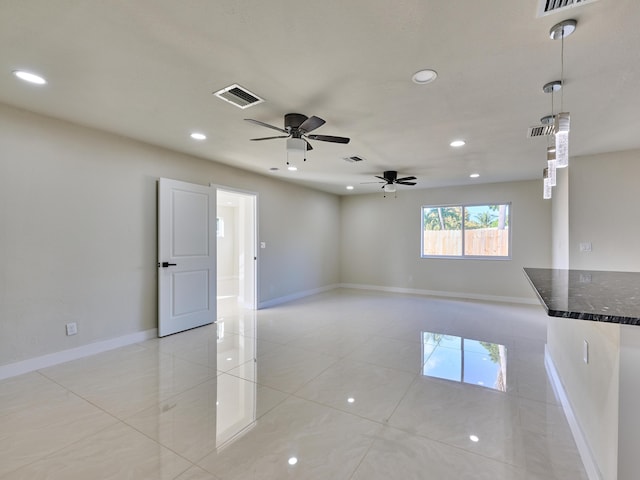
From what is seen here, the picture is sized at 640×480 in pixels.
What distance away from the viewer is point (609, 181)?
13.1 feet

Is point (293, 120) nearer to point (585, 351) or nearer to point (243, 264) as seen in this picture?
point (585, 351)

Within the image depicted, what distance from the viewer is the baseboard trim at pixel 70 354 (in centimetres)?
293

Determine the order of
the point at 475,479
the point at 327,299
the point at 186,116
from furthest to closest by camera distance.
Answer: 1. the point at 327,299
2. the point at 186,116
3. the point at 475,479

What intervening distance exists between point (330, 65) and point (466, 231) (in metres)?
5.96

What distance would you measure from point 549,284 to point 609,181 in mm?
3371

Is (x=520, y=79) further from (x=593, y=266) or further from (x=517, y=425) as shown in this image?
(x=593, y=266)

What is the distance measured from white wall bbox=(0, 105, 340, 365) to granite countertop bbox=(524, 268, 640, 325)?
420cm

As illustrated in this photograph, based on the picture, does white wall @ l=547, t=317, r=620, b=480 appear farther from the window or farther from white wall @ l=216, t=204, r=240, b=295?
white wall @ l=216, t=204, r=240, b=295

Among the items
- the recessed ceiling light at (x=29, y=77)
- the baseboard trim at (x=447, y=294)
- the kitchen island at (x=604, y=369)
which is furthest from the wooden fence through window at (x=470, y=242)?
the recessed ceiling light at (x=29, y=77)

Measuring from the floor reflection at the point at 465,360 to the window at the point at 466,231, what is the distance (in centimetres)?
339

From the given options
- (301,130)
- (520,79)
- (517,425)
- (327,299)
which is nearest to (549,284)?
(517,425)

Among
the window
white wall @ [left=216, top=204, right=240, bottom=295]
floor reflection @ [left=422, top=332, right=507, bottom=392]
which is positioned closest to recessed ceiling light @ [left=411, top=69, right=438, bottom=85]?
floor reflection @ [left=422, top=332, right=507, bottom=392]

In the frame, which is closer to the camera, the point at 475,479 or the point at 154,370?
the point at 475,479

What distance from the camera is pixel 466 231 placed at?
6996mm
